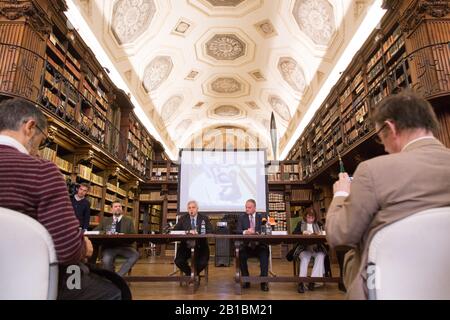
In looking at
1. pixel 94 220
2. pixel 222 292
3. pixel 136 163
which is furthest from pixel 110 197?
pixel 222 292

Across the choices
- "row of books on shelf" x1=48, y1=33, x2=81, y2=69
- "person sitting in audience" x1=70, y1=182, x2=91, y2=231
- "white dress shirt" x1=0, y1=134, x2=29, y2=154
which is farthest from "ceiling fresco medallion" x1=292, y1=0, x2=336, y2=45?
"white dress shirt" x1=0, y1=134, x2=29, y2=154

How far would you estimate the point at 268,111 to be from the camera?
45.1ft

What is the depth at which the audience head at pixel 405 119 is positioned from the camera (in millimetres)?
1014

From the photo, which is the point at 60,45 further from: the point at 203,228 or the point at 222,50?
the point at 222,50

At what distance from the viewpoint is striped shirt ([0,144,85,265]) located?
36.6 inches

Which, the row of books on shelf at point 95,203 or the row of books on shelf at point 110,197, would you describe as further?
the row of books on shelf at point 110,197

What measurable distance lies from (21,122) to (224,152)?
6211 millimetres

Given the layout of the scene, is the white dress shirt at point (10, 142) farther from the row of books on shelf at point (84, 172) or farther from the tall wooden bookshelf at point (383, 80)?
the row of books on shelf at point (84, 172)

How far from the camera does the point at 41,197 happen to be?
0.95 meters

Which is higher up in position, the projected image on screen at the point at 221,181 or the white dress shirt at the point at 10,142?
the projected image on screen at the point at 221,181

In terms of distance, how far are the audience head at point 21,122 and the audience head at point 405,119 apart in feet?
4.42

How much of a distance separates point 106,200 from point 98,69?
3.33m

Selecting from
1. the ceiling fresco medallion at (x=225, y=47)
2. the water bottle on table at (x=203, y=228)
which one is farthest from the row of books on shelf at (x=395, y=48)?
the ceiling fresco medallion at (x=225, y=47)

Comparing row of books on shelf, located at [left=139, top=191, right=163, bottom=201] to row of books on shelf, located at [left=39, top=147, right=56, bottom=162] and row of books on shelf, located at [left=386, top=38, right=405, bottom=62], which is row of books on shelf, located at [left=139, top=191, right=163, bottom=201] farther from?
row of books on shelf, located at [left=386, top=38, right=405, bottom=62]
